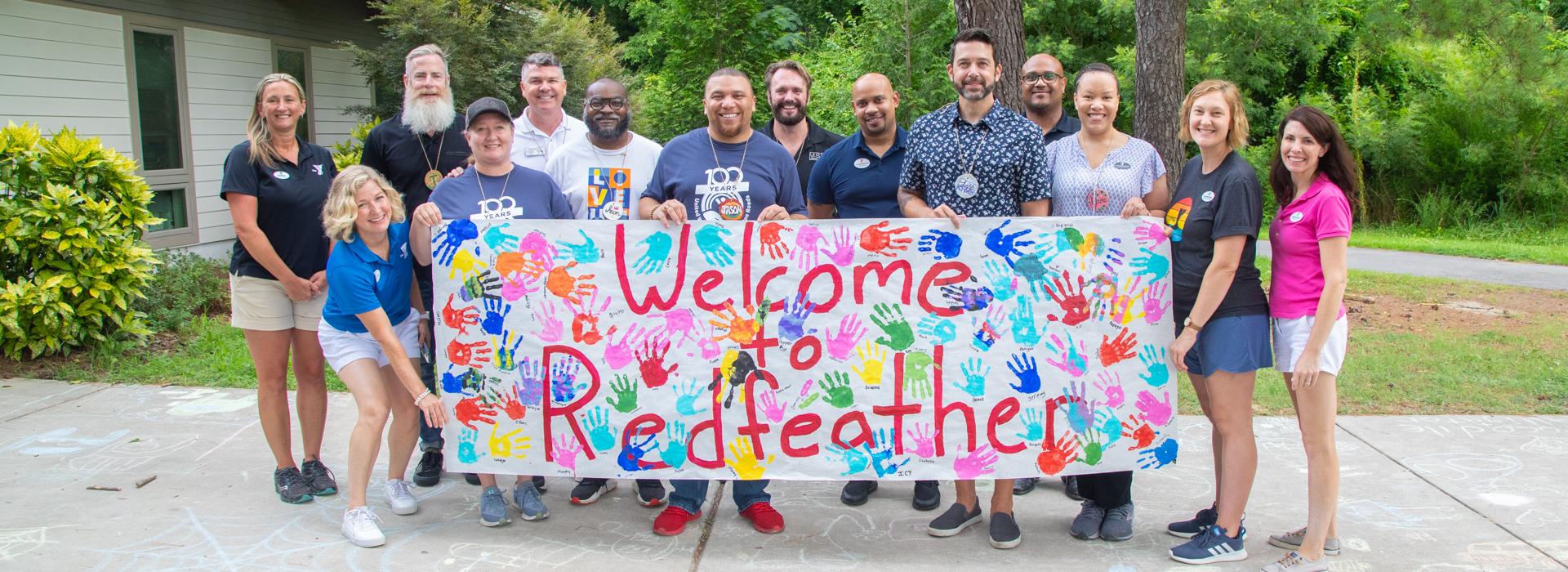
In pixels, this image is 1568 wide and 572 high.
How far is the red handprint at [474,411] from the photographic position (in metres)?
3.88

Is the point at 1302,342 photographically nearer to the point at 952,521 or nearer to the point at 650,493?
the point at 952,521

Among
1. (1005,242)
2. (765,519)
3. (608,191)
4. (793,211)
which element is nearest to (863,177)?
(793,211)

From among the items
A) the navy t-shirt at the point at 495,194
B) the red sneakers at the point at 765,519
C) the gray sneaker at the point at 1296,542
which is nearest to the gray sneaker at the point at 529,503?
the red sneakers at the point at 765,519

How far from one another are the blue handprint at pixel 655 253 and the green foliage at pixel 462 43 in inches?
312

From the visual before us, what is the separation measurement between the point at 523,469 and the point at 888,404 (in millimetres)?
1361

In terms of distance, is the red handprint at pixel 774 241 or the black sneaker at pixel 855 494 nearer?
the red handprint at pixel 774 241

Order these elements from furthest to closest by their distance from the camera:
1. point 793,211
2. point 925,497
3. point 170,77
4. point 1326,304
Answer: point 170,77, point 925,497, point 793,211, point 1326,304

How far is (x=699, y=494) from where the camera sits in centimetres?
405

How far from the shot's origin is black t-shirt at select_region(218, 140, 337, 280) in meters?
4.10

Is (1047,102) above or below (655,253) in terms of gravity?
above

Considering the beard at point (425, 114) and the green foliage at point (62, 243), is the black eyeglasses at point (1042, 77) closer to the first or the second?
the beard at point (425, 114)

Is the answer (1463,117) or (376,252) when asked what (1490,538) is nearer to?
(376,252)

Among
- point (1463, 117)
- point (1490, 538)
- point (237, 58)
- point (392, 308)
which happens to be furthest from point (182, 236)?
point (1463, 117)

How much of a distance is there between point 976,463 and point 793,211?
3.87 ft
